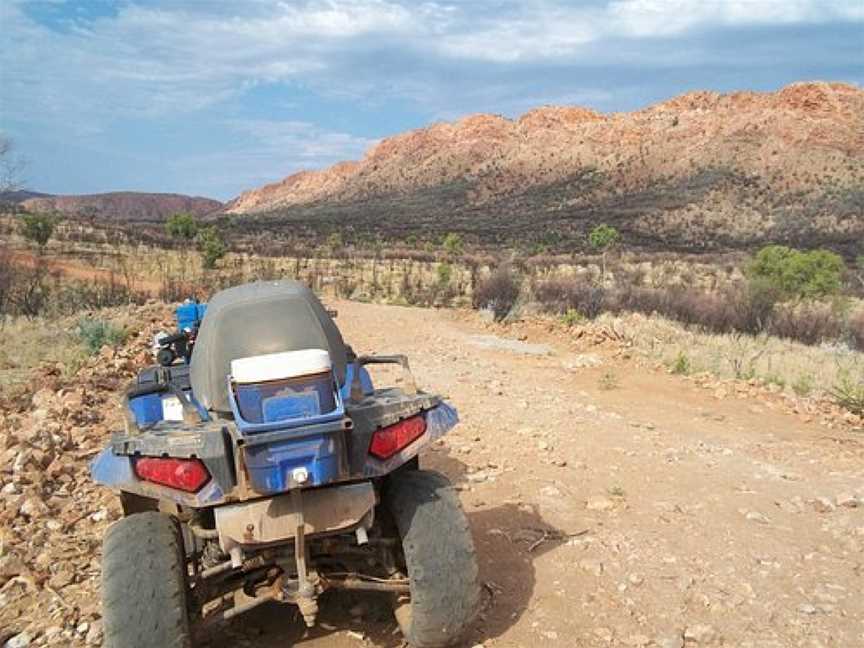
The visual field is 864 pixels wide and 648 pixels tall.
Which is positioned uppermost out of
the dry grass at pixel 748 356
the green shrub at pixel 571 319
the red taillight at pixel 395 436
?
the red taillight at pixel 395 436

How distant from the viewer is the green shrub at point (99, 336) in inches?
454

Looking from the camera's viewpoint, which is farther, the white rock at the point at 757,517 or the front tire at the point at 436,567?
the white rock at the point at 757,517

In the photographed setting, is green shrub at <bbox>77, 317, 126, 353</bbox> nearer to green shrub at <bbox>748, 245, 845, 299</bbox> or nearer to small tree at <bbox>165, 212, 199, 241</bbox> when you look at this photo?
green shrub at <bbox>748, 245, 845, 299</bbox>

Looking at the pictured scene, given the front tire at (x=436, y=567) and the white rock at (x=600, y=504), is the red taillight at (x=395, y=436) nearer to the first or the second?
the front tire at (x=436, y=567)

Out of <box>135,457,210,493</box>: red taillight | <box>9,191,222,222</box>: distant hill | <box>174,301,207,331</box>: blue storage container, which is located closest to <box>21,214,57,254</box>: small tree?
<box>174,301,207,331</box>: blue storage container

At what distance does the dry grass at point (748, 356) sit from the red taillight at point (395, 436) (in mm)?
7671

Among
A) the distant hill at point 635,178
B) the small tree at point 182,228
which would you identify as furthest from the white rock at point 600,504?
the distant hill at point 635,178

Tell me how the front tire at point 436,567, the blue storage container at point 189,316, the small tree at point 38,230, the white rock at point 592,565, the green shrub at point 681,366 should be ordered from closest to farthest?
1. the front tire at point 436,567
2. the white rock at point 592,565
3. the blue storage container at point 189,316
4. the green shrub at point 681,366
5. the small tree at point 38,230

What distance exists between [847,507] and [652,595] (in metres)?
2.12

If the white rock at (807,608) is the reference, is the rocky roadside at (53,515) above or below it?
above

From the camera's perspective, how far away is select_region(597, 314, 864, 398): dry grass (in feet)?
34.4

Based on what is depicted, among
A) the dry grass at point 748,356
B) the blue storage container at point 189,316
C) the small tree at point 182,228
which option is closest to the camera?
the blue storage container at point 189,316

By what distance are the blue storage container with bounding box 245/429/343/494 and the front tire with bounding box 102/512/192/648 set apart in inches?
18.2

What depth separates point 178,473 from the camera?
2.97m
